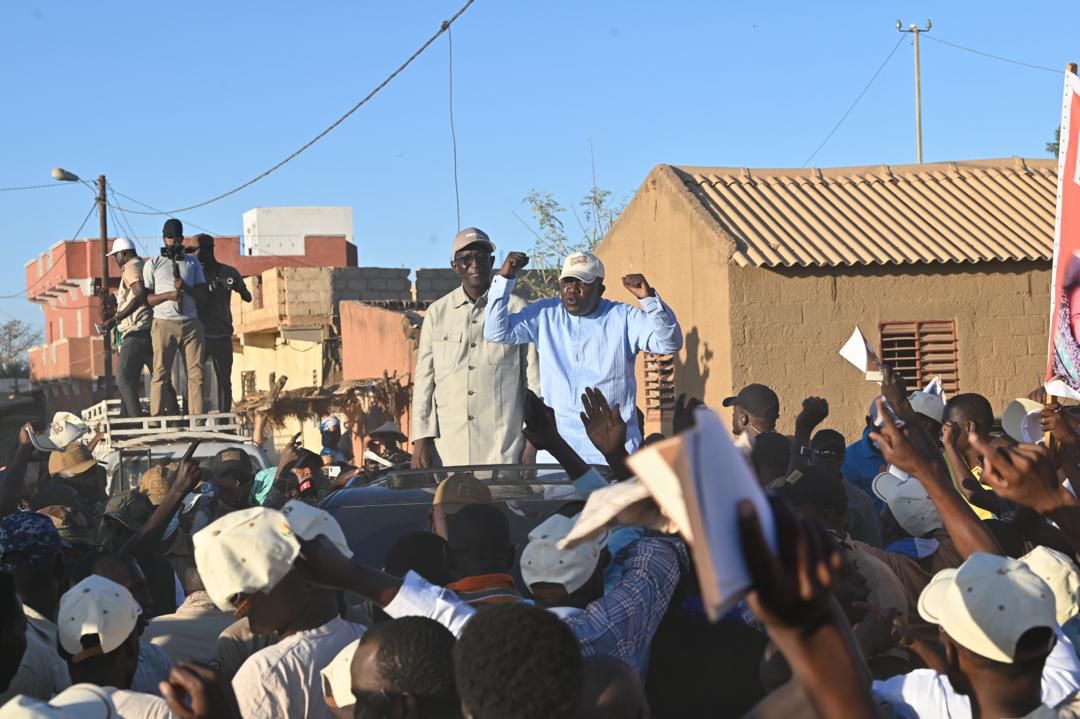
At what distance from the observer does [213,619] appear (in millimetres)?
4469

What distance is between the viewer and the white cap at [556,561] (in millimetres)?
3717

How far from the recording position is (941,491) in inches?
141

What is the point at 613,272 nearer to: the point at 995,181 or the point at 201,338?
the point at 995,181

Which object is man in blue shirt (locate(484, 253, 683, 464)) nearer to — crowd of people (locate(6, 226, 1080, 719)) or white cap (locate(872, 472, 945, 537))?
crowd of people (locate(6, 226, 1080, 719))

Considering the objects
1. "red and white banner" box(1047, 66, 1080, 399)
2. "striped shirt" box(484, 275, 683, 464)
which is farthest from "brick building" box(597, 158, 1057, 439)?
"red and white banner" box(1047, 66, 1080, 399)

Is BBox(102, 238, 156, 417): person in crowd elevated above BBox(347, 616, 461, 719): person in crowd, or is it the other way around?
BBox(102, 238, 156, 417): person in crowd

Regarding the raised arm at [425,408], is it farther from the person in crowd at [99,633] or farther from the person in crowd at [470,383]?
the person in crowd at [99,633]

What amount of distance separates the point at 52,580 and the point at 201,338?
24.8 feet

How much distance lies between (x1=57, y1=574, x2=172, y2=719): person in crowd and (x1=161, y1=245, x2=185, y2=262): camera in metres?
8.22

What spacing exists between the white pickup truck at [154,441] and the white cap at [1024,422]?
17.8ft

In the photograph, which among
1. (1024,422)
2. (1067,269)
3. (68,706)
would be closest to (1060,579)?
(1024,422)

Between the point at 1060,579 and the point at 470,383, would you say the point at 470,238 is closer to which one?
the point at 470,383

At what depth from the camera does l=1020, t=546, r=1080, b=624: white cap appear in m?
3.57

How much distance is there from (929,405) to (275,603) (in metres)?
3.94
